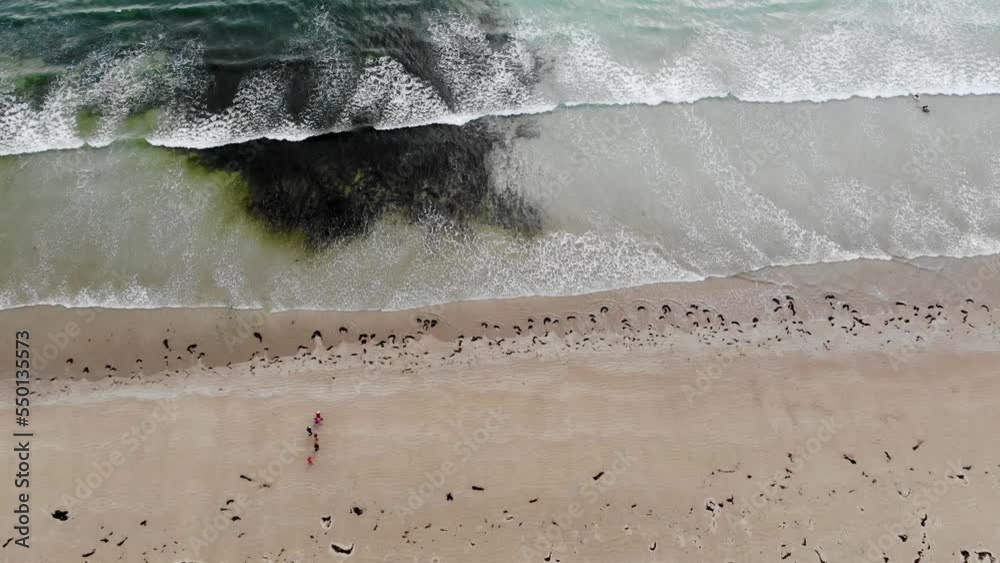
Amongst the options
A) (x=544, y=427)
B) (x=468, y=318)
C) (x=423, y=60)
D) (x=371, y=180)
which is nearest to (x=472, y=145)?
(x=371, y=180)

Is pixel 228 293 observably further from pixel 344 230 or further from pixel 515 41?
pixel 515 41

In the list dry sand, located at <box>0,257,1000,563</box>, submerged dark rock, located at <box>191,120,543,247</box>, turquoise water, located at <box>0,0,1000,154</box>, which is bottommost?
dry sand, located at <box>0,257,1000,563</box>

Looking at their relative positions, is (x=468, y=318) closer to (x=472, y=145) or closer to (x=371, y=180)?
(x=371, y=180)

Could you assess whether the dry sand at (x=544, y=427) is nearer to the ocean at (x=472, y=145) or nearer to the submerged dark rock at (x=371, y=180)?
the ocean at (x=472, y=145)

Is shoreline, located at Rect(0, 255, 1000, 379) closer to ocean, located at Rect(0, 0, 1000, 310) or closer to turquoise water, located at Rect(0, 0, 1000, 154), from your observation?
ocean, located at Rect(0, 0, 1000, 310)

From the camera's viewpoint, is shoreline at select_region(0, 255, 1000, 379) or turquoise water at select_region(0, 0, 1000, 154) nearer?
shoreline at select_region(0, 255, 1000, 379)

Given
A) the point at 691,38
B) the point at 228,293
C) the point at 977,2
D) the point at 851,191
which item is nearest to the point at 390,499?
the point at 228,293

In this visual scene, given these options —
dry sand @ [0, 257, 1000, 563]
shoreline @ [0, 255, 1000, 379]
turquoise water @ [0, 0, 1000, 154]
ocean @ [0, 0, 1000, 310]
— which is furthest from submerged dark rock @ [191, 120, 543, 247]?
dry sand @ [0, 257, 1000, 563]
